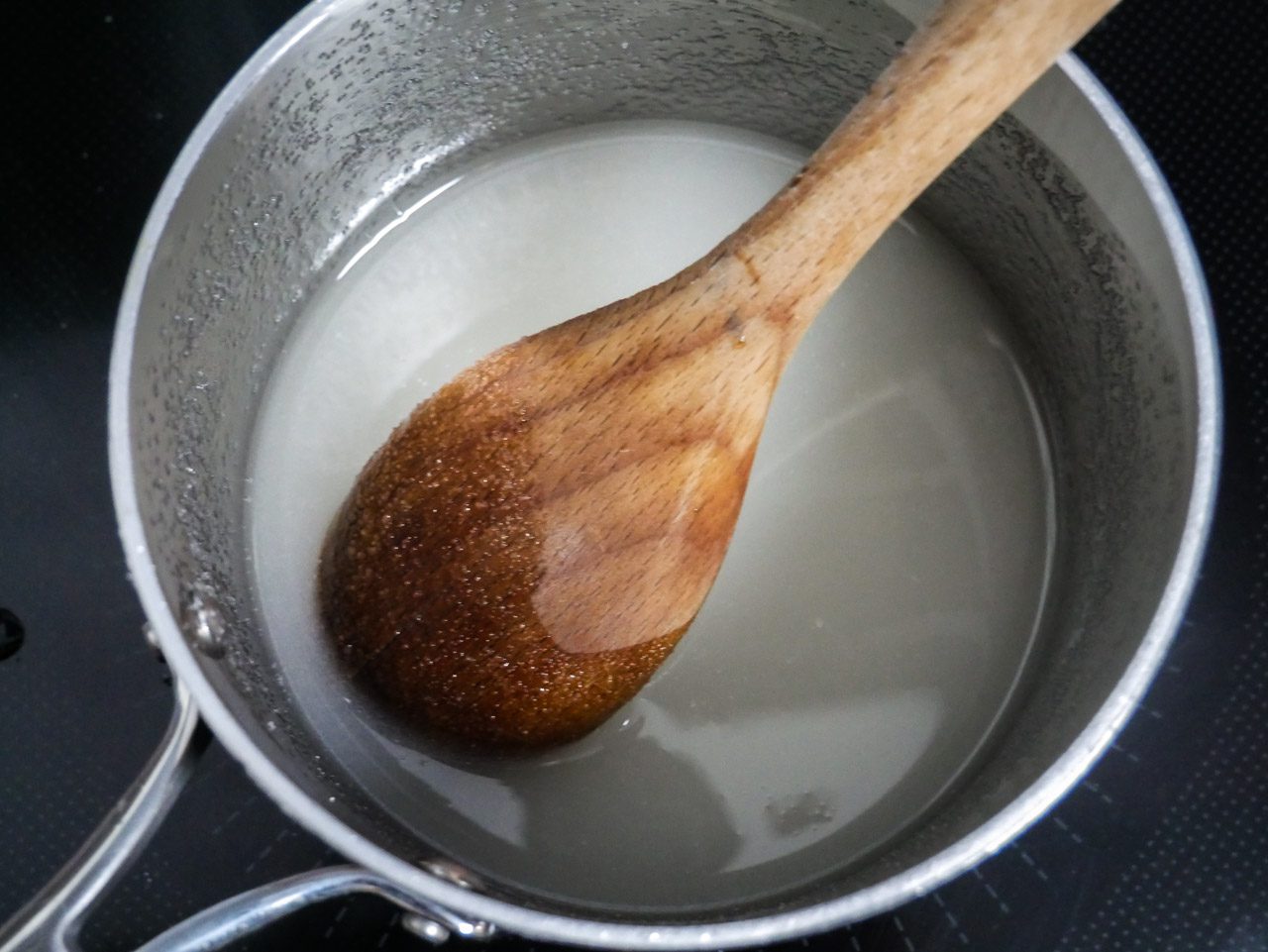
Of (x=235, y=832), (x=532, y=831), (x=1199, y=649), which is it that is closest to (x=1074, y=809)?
(x=1199, y=649)

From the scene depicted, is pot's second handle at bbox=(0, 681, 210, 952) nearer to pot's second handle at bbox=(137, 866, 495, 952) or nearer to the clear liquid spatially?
pot's second handle at bbox=(137, 866, 495, 952)

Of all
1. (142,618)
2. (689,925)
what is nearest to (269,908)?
(689,925)

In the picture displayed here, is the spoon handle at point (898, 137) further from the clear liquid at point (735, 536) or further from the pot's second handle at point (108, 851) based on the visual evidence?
the pot's second handle at point (108, 851)

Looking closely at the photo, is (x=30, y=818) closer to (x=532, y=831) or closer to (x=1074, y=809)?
(x=532, y=831)

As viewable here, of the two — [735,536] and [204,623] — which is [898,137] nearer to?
[735,536]

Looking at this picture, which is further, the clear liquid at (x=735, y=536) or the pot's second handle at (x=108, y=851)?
the clear liquid at (x=735, y=536)

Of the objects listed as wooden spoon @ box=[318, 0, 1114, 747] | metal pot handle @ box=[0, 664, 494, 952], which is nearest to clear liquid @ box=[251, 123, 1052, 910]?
wooden spoon @ box=[318, 0, 1114, 747]

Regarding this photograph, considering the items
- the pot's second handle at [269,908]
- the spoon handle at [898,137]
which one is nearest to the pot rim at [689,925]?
the pot's second handle at [269,908]
